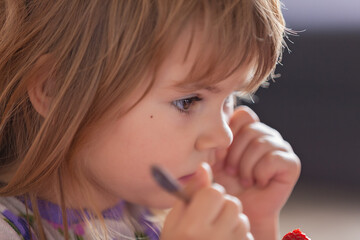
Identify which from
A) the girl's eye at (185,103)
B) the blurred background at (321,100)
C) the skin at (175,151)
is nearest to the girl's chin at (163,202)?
the skin at (175,151)

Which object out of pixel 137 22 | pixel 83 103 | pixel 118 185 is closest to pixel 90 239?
pixel 118 185

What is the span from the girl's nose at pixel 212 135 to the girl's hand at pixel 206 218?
143 millimetres

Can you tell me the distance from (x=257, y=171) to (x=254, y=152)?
0.03 metres

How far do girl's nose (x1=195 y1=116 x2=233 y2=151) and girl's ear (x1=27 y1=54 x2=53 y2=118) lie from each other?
0.65ft

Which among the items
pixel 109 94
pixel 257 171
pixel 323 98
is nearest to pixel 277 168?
pixel 257 171

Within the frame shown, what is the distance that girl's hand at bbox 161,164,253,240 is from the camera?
67 cm

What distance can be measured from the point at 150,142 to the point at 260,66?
0.17m

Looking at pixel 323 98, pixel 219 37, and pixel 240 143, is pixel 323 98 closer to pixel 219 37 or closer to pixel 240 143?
pixel 240 143

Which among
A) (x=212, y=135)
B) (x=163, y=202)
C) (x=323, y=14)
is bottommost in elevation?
(x=163, y=202)

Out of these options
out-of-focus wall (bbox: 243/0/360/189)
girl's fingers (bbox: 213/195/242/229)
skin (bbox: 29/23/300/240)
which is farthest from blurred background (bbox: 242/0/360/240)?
girl's fingers (bbox: 213/195/242/229)

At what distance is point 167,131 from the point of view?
2.70ft

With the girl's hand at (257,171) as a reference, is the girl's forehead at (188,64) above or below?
above

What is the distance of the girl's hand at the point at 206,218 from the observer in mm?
668

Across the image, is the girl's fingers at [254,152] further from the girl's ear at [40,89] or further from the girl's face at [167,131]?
the girl's ear at [40,89]
